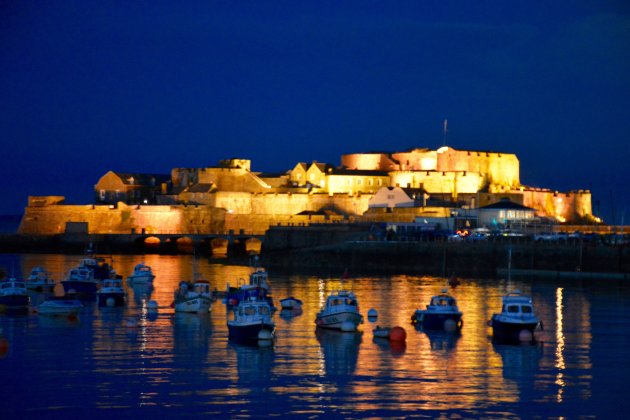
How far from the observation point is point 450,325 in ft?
103


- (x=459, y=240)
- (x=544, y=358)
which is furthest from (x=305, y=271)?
(x=544, y=358)

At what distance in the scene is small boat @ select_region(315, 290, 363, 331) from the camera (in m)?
30.8

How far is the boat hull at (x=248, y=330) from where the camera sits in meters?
27.9

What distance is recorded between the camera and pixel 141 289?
149 feet

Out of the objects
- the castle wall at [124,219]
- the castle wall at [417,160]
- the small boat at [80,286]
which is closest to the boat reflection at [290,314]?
the small boat at [80,286]

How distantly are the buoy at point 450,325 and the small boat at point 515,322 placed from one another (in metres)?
1.63

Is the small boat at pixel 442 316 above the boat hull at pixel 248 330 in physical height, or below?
above

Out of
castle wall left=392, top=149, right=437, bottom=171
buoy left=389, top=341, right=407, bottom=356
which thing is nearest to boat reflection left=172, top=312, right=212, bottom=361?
buoy left=389, top=341, right=407, bottom=356

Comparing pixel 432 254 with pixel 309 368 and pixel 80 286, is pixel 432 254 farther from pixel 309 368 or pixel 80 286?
pixel 309 368

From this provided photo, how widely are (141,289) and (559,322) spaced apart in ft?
60.8

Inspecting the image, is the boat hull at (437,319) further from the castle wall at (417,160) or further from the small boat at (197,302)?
the castle wall at (417,160)

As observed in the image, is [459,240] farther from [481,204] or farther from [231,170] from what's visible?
[231,170]

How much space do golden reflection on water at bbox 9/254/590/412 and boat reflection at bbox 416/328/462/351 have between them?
3 cm

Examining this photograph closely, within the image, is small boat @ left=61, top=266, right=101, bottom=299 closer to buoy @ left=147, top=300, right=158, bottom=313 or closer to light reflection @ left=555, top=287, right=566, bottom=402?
buoy @ left=147, top=300, right=158, bottom=313
